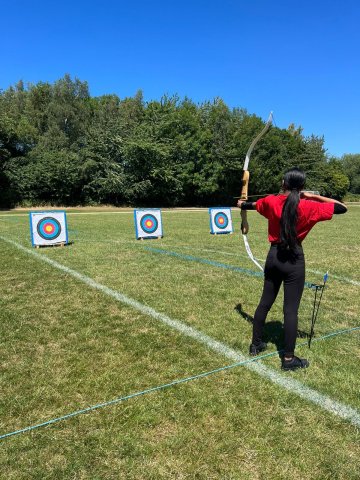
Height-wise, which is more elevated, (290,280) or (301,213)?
(301,213)

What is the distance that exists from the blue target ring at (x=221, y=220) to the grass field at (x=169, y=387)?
6872 mm

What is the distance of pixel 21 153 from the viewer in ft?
117

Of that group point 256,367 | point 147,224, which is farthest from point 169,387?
point 147,224

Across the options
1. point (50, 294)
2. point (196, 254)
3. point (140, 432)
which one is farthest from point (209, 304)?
point (196, 254)

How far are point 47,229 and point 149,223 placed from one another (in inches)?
116

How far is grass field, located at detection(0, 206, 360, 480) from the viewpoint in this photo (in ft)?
6.62

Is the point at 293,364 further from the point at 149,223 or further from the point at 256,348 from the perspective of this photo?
the point at 149,223

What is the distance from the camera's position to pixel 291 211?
111 inches

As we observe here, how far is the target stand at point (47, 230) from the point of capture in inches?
360

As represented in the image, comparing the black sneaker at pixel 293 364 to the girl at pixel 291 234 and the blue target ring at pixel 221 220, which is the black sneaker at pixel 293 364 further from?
the blue target ring at pixel 221 220

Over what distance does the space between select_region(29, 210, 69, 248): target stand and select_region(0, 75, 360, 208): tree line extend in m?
25.5

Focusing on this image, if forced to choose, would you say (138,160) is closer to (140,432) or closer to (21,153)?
(21,153)

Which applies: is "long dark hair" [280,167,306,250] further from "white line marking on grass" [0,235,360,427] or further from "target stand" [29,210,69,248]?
"target stand" [29,210,69,248]

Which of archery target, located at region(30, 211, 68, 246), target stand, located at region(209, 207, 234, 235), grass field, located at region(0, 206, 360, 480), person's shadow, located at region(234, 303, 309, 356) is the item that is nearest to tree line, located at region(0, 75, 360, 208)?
target stand, located at region(209, 207, 234, 235)
